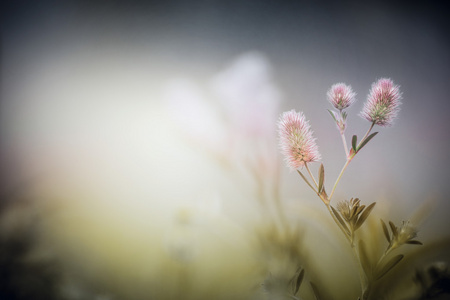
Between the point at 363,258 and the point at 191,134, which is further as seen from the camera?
the point at 191,134

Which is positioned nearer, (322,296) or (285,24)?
(322,296)

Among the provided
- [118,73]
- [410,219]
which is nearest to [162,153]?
[118,73]

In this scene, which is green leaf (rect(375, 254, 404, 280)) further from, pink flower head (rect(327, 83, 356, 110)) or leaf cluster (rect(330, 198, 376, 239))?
pink flower head (rect(327, 83, 356, 110))

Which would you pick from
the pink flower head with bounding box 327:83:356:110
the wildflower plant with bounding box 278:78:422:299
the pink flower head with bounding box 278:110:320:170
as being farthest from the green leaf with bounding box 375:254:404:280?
the pink flower head with bounding box 327:83:356:110

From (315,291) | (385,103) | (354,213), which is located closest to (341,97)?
(385,103)

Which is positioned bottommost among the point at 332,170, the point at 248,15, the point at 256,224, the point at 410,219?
the point at 410,219

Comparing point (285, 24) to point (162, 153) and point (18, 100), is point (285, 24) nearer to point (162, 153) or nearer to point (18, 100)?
point (162, 153)

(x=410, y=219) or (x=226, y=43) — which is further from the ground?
(x=226, y=43)

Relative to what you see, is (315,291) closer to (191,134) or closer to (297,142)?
(297,142)
